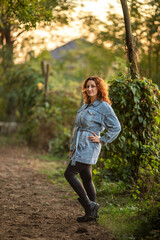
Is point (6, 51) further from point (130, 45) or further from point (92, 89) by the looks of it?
point (92, 89)

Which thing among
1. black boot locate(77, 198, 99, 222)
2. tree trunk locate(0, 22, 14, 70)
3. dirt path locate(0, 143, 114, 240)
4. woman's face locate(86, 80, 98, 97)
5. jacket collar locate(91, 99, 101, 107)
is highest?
tree trunk locate(0, 22, 14, 70)

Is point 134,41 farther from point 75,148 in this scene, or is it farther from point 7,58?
point 7,58

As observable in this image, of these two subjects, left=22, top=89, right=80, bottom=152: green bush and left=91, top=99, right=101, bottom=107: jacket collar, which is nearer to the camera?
left=91, top=99, right=101, bottom=107: jacket collar

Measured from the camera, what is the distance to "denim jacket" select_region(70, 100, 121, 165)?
395cm

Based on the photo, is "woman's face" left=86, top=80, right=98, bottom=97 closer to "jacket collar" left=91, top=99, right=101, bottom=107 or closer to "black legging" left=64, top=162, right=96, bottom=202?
"jacket collar" left=91, top=99, right=101, bottom=107

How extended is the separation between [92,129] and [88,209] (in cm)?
104

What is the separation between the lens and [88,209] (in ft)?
13.3

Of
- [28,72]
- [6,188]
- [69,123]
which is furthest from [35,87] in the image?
[6,188]

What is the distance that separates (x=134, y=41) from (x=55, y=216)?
3204mm

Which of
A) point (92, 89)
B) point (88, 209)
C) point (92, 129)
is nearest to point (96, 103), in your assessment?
point (92, 89)

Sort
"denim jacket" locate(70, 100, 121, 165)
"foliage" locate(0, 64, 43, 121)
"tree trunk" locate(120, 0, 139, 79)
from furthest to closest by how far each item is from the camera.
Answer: "foliage" locate(0, 64, 43, 121) < "tree trunk" locate(120, 0, 139, 79) < "denim jacket" locate(70, 100, 121, 165)

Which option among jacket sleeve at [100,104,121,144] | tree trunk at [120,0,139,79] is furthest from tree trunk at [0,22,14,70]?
jacket sleeve at [100,104,121,144]

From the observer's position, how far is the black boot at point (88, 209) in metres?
4.01

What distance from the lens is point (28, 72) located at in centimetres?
1358
